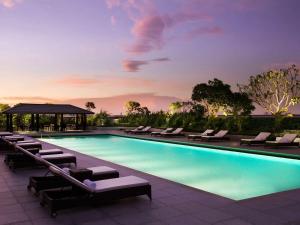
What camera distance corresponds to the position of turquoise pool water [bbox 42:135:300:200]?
779 centimetres

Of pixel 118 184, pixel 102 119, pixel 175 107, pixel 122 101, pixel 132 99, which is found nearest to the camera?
pixel 118 184

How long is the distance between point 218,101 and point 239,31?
38.5 ft

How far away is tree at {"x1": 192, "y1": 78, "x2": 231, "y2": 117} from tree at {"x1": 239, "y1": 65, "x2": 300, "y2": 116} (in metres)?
2.35

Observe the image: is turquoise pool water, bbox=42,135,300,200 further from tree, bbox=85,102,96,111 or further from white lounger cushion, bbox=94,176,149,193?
tree, bbox=85,102,96,111

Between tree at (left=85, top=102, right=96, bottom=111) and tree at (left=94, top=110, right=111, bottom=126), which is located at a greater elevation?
tree at (left=85, top=102, right=96, bottom=111)

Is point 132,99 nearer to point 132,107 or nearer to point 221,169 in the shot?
point 132,107

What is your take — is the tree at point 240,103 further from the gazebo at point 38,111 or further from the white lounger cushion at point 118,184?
the white lounger cushion at point 118,184

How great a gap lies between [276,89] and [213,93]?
5.95 m

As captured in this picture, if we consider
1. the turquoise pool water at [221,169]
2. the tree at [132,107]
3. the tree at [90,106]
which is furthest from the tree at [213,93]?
the tree at [90,106]

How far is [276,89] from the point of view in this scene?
29.4 meters

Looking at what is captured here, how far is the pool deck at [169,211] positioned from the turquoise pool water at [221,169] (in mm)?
1767

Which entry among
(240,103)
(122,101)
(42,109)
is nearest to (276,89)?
(240,103)

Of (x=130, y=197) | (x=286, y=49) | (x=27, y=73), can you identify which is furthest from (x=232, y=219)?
(x=27, y=73)

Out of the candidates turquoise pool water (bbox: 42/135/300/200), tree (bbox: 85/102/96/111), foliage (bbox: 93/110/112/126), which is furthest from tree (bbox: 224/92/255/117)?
tree (bbox: 85/102/96/111)
